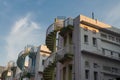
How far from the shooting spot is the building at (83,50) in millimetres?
29531

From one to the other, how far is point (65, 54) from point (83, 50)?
2224 mm

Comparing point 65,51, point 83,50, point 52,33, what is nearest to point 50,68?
point 52,33

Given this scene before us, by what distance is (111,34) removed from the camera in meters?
33.7

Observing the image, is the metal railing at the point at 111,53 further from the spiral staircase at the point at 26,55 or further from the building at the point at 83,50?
the spiral staircase at the point at 26,55

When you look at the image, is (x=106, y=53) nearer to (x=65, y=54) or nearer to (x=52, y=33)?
(x=65, y=54)

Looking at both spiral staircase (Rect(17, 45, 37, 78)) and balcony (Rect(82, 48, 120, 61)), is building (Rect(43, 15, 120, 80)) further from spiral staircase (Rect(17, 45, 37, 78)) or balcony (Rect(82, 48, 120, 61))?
spiral staircase (Rect(17, 45, 37, 78))

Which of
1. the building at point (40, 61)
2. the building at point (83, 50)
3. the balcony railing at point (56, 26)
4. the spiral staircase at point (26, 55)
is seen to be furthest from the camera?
the spiral staircase at point (26, 55)

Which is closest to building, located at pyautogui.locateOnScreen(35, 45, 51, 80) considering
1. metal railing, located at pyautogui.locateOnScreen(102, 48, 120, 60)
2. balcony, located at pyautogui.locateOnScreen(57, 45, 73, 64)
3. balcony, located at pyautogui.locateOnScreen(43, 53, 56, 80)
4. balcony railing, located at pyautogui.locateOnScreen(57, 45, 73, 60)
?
balcony, located at pyautogui.locateOnScreen(43, 53, 56, 80)

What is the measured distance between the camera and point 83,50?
29125 millimetres

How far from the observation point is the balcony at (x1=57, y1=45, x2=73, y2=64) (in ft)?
98.4

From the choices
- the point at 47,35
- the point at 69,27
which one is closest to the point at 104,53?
the point at 69,27

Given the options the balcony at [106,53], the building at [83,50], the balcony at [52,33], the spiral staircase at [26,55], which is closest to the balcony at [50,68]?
the building at [83,50]

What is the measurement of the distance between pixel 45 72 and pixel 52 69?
1.26 metres

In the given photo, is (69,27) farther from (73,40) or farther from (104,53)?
(104,53)
